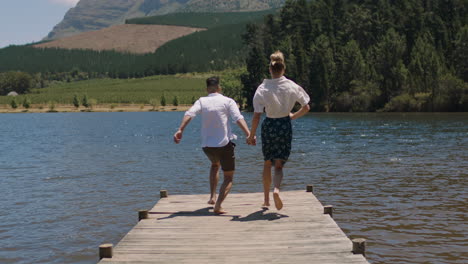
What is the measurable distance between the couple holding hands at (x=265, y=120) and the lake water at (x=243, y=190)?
9.45 ft

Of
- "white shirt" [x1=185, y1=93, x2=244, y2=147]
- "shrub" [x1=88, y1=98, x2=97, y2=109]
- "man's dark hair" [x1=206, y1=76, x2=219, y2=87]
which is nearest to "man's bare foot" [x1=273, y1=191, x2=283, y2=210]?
"white shirt" [x1=185, y1=93, x2=244, y2=147]

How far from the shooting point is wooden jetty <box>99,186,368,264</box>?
8914 mm

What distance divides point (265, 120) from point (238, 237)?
2722mm

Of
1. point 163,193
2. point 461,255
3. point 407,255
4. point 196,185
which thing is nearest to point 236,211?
point 163,193

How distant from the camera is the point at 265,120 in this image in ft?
38.7

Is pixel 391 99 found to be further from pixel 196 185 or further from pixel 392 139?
pixel 196 185

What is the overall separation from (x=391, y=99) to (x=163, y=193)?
92.4 meters

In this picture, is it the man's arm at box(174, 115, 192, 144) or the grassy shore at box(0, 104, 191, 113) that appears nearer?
the man's arm at box(174, 115, 192, 144)

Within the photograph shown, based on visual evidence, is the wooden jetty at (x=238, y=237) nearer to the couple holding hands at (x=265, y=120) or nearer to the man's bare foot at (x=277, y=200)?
the man's bare foot at (x=277, y=200)

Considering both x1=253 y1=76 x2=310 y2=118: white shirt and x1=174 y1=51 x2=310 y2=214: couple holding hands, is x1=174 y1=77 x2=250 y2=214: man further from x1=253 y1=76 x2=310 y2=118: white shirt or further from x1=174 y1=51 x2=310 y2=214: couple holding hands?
x1=253 y1=76 x2=310 y2=118: white shirt

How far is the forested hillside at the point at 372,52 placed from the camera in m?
98.2

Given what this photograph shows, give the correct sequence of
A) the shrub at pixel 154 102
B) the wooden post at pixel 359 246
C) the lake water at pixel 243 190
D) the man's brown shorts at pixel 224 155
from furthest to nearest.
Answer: the shrub at pixel 154 102 → the lake water at pixel 243 190 → the man's brown shorts at pixel 224 155 → the wooden post at pixel 359 246

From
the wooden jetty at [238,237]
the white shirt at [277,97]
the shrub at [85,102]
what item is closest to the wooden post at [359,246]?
the wooden jetty at [238,237]

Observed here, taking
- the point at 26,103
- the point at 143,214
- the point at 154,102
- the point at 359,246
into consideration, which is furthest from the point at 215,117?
the point at 26,103
